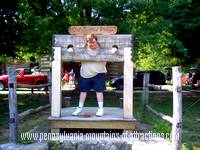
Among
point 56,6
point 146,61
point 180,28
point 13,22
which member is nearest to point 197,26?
point 180,28

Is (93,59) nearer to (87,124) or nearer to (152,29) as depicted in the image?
(87,124)

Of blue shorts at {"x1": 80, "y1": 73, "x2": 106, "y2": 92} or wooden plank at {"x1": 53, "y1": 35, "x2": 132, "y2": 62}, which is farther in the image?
blue shorts at {"x1": 80, "y1": 73, "x2": 106, "y2": 92}

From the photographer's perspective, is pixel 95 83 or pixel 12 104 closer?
pixel 12 104

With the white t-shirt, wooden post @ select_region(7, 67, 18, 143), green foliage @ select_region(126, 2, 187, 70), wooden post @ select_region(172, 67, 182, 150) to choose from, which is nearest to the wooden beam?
the white t-shirt

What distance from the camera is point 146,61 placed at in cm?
4978

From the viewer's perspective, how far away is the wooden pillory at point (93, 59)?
8.22 metres

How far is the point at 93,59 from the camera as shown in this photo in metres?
8.51

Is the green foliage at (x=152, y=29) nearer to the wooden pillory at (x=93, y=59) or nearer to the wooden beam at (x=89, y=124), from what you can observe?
the wooden pillory at (x=93, y=59)

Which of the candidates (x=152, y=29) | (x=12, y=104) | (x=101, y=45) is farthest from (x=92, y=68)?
(x=152, y=29)

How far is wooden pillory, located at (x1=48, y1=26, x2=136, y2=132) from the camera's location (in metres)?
8.22

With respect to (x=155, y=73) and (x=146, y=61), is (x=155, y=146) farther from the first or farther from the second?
(x=146, y=61)

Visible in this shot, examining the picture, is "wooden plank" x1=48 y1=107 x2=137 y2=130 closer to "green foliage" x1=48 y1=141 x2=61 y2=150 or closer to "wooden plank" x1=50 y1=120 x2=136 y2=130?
"wooden plank" x1=50 y1=120 x2=136 y2=130

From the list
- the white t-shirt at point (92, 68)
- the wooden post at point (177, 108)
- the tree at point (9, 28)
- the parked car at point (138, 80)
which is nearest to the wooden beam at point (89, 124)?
the white t-shirt at point (92, 68)

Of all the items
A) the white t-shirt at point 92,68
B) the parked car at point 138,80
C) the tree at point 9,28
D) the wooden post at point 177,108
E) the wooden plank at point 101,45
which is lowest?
the parked car at point 138,80
